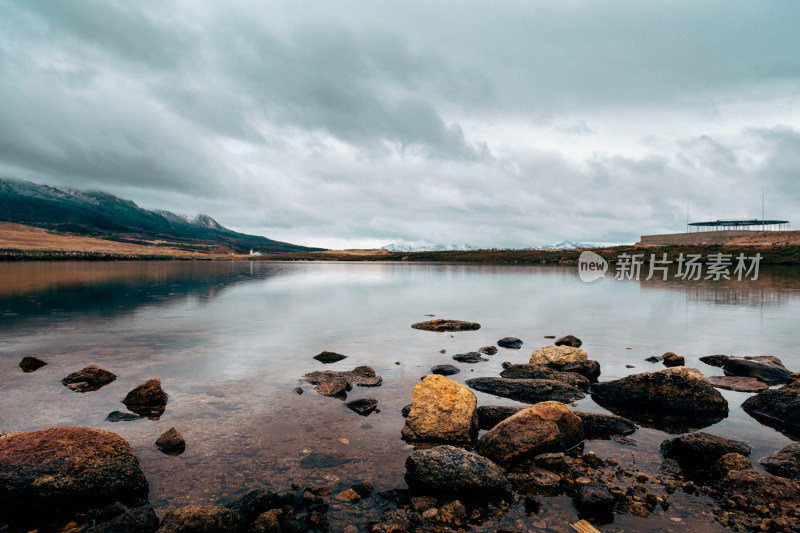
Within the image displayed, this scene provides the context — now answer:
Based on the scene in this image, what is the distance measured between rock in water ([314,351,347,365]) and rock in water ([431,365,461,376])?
16.2ft

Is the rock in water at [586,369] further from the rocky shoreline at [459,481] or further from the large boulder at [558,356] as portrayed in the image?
the rocky shoreline at [459,481]

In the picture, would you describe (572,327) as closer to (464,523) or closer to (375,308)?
(375,308)

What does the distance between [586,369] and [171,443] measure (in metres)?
15.7

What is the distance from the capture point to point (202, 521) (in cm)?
745

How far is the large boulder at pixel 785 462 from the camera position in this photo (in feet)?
32.4

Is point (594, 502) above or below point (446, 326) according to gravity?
above

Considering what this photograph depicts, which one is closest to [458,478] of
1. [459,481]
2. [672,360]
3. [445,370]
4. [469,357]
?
[459,481]

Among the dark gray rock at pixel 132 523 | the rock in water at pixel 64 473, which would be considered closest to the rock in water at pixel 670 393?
the dark gray rock at pixel 132 523

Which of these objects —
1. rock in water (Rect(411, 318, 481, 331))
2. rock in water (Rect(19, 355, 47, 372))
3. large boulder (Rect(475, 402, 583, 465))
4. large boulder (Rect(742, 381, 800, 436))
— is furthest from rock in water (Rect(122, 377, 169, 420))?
large boulder (Rect(742, 381, 800, 436))

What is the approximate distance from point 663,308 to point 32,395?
157 ft

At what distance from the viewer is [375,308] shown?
4334 centimetres

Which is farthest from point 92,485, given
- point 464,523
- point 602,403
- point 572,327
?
point 572,327

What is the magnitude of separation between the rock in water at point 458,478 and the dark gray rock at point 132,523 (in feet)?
16.6

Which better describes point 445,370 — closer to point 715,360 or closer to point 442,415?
point 442,415
